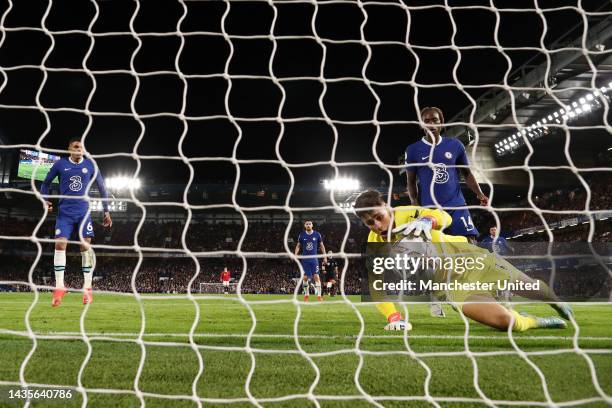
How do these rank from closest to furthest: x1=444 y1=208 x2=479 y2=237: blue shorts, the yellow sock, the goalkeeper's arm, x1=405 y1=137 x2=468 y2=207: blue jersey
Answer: the goalkeeper's arm → the yellow sock → x1=444 y1=208 x2=479 y2=237: blue shorts → x1=405 y1=137 x2=468 y2=207: blue jersey

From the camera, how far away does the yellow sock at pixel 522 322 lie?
391cm

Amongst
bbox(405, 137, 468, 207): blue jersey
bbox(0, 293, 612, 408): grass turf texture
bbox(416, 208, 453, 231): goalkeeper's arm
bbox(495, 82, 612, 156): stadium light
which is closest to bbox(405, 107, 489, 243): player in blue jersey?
bbox(405, 137, 468, 207): blue jersey

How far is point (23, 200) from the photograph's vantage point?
1113 inches

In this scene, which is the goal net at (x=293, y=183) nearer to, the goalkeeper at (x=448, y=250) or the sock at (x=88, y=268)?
the goalkeeper at (x=448, y=250)

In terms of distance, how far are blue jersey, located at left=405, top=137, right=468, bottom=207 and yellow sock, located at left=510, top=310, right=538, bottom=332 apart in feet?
3.48

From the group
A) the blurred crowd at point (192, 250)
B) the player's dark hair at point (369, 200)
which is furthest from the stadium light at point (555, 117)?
the player's dark hair at point (369, 200)

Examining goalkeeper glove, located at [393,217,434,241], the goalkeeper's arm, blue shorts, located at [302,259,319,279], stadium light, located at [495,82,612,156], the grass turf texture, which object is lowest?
the grass turf texture

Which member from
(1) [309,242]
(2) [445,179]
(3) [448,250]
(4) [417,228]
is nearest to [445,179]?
(2) [445,179]

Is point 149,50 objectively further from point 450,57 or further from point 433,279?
point 433,279

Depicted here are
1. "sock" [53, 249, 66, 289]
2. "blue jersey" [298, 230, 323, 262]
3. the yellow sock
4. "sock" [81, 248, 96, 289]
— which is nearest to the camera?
the yellow sock

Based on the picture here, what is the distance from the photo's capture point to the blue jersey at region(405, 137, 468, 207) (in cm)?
428

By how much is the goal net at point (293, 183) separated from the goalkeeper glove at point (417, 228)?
10.3 inches

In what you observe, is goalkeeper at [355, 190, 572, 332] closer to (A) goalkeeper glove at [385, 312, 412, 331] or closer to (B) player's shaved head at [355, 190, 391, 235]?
(B) player's shaved head at [355, 190, 391, 235]

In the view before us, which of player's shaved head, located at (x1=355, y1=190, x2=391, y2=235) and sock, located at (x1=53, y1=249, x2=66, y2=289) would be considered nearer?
player's shaved head, located at (x1=355, y1=190, x2=391, y2=235)
